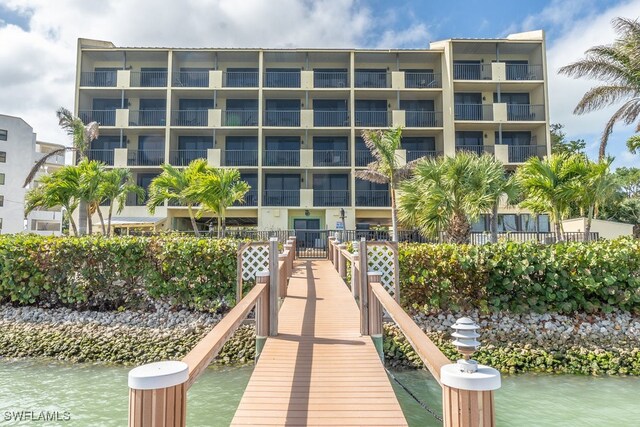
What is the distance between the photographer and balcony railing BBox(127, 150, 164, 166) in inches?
960

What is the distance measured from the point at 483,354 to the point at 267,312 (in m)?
4.99

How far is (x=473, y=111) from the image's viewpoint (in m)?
24.3

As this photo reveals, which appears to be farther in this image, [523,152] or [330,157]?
[330,157]

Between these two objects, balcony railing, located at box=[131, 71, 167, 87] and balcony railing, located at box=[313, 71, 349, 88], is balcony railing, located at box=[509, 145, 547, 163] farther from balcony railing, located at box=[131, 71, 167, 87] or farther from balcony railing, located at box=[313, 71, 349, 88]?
balcony railing, located at box=[131, 71, 167, 87]

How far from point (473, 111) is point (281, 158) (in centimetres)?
1275

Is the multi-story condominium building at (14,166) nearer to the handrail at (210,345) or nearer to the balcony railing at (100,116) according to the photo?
the balcony railing at (100,116)

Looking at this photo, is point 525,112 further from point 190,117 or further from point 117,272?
point 117,272

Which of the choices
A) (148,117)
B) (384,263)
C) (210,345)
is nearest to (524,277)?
(384,263)

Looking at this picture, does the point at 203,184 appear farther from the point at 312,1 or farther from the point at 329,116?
the point at 329,116

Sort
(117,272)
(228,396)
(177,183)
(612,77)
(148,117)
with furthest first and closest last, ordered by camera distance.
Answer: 1. (148,117)
2. (177,183)
3. (612,77)
4. (117,272)
5. (228,396)

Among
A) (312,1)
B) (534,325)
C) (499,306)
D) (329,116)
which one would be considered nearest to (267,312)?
(499,306)

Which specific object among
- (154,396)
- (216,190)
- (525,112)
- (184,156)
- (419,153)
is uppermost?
(525,112)

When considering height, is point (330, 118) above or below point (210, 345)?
above

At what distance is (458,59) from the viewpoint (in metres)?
25.4
